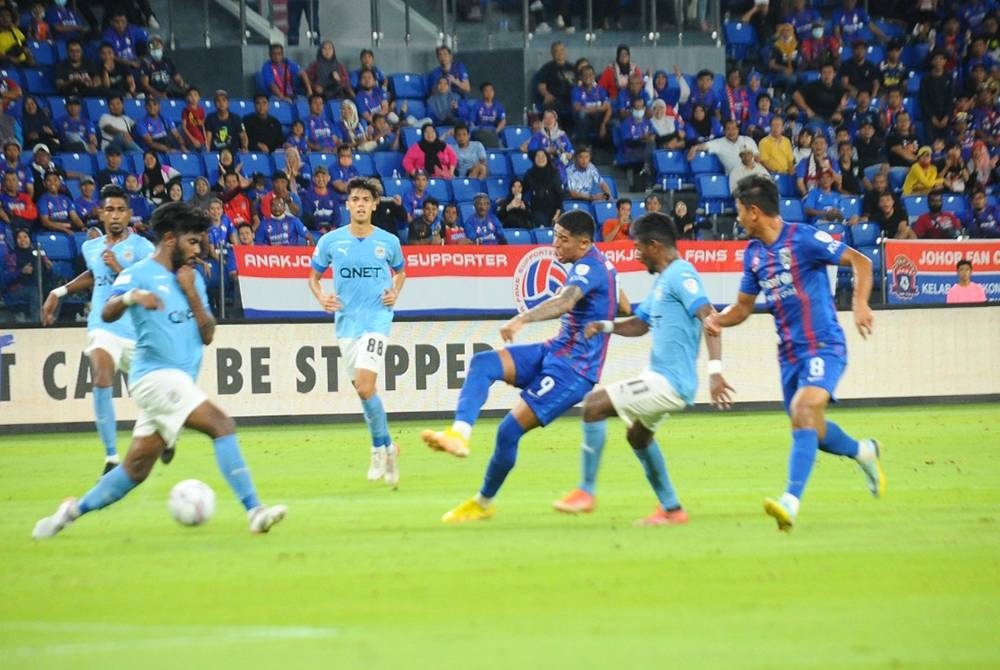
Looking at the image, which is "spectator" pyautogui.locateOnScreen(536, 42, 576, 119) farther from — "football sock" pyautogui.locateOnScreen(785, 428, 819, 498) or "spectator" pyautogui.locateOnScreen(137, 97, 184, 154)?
"football sock" pyautogui.locateOnScreen(785, 428, 819, 498)

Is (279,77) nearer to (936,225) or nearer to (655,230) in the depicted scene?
(936,225)

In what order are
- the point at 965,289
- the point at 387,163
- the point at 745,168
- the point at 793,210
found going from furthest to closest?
the point at 745,168 < the point at 793,210 < the point at 387,163 < the point at 965,289

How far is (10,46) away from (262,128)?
4.11 meters

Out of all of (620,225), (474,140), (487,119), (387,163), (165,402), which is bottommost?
(165,402)

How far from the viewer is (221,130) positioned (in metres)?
22.4

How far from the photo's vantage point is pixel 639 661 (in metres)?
5.42

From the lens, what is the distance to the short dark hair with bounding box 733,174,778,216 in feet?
29.8

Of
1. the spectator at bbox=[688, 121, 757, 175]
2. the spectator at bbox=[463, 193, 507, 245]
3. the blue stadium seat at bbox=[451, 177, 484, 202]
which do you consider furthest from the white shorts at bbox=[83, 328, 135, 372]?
the spectator at bbox=[688, 121, 757, 175]

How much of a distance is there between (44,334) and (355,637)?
1326cm

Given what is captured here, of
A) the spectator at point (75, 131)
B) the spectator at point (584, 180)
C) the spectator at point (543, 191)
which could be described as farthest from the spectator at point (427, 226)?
the spectator at point (75, 131)

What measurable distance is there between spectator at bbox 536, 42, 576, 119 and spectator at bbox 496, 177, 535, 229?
3663 millimetres

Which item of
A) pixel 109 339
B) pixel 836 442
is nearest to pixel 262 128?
pixel 109 339

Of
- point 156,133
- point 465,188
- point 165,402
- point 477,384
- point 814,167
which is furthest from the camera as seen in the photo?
point 814,167

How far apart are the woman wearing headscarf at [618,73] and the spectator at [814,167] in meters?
3.06
